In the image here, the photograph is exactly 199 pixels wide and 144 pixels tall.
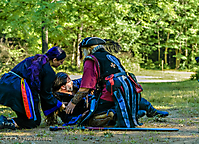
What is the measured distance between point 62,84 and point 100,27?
52.7ft

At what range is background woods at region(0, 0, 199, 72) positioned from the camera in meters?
12.3

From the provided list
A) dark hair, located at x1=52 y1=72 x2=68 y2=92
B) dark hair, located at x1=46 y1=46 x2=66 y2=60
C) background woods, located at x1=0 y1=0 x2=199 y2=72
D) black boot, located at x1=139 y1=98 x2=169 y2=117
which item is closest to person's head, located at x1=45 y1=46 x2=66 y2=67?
dark hair, located at x1=46 y1=46 x2=66 y2=60

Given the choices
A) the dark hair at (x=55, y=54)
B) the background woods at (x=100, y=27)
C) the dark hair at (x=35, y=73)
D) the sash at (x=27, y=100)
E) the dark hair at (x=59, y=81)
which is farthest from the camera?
the background woods at (x=100, y=27)

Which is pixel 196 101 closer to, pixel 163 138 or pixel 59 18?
pixel 163 138

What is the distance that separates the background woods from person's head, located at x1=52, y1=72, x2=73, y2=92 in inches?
245

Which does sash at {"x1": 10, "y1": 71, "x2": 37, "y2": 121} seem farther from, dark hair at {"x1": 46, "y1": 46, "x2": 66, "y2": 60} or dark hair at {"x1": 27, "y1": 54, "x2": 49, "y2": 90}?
dark hair at {"x1": 46, "y1": 46, "x2": 66, "y2": 60}

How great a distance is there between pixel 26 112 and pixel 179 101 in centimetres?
513

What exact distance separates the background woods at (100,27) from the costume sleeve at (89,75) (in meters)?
6.90

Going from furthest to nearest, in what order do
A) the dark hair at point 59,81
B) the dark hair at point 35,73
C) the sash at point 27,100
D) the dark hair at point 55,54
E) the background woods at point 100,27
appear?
1. the background woods at point 100,27
2. the dark hair at point 59,81
3. the dark hair at point 55,54
4. the dark hair at point 35,73
5. the sash at point 27,100

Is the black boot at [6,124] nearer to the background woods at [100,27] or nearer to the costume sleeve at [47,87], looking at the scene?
the costume sleeve at [47,87]

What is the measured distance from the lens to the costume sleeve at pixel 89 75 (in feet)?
16.7

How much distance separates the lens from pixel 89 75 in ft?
16.7

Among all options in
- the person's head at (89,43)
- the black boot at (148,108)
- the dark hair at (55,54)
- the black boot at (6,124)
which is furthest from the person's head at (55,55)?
the black boot at (148,108)

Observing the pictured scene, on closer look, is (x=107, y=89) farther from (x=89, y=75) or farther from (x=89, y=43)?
(x=89, y=43)
